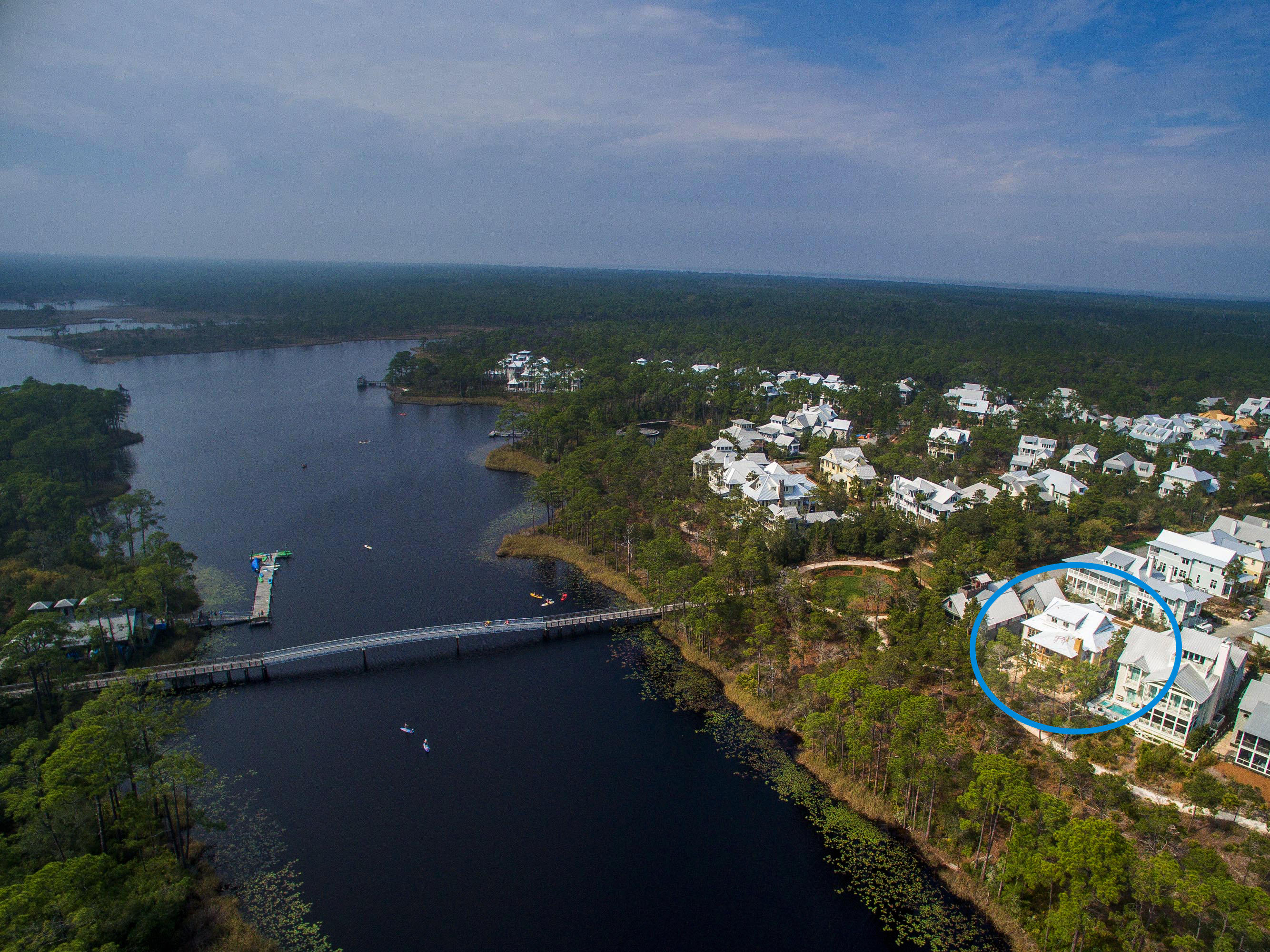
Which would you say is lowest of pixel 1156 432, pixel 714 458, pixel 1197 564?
pixel 1197 564

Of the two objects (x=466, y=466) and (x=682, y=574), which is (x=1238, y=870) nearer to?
(x=682, y=574)

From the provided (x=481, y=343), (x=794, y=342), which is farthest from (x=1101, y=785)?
(x=481, y=343)

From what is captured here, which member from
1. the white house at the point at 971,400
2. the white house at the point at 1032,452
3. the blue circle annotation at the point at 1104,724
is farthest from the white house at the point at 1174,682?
the white house at the point at 971,400

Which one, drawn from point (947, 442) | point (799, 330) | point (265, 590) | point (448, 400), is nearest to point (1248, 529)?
point (947, 442)

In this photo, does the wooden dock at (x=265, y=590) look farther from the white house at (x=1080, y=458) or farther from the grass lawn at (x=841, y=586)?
the white house at (x=1080, y=458)

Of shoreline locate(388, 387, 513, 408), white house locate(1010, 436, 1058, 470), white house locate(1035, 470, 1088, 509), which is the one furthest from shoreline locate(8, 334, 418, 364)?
white house locate(1035, 470, 1088, 509)

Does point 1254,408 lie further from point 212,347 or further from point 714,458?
point 212,347
